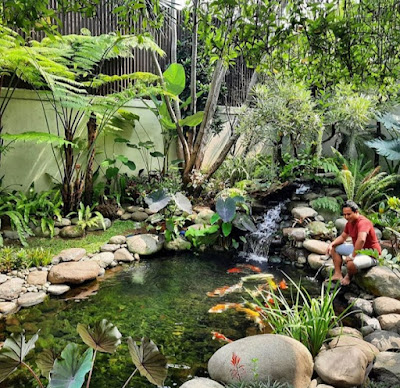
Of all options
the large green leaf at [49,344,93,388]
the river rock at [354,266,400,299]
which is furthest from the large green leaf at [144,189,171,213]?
the large green leaf at [49,344,93,388]

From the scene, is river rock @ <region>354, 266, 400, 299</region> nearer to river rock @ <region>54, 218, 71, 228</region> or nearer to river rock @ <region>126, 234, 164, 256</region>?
river rock @ <region>126, 234, 164, 256</region>

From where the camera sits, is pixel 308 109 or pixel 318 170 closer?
pixel 308 109

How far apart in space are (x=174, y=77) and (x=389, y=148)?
13.8ft

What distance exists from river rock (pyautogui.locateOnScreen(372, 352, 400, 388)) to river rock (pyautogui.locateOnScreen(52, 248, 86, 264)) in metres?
3.90

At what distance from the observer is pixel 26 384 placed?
2.78m

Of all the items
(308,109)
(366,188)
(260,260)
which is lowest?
(260,260)

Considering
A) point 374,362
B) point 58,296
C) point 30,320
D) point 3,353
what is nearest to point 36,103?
point 58,296

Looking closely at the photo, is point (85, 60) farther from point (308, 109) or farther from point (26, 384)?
point (26, 384)

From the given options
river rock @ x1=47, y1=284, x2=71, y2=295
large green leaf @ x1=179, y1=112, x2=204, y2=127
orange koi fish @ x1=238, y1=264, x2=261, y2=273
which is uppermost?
large green leaf @ x1=179, y1=112, x2=204, y2=127

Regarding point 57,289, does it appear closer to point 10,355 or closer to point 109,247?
point 109,247

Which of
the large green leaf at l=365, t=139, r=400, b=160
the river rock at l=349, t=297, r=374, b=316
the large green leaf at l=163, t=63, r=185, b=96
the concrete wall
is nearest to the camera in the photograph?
the river rock at l=349, t=297, r=374, b=316

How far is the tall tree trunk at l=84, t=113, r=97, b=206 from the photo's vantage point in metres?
6.50

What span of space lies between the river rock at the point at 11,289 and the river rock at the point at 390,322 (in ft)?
12.9

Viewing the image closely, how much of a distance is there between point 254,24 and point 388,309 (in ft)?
11.1
